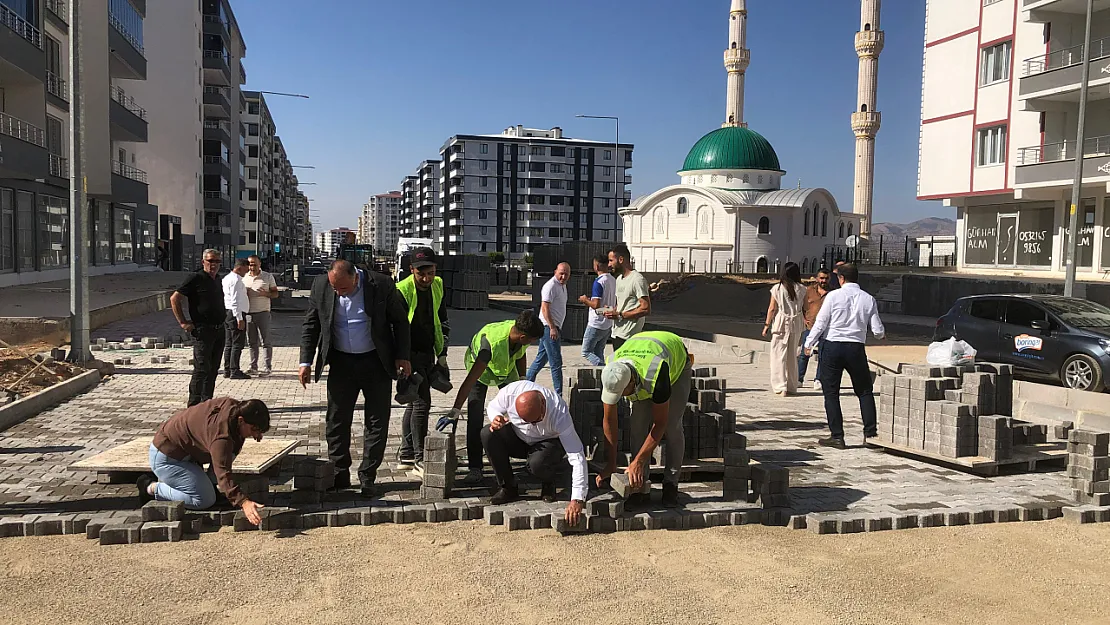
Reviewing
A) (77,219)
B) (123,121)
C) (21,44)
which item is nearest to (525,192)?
(123,121)

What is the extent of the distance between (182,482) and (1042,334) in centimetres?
1169

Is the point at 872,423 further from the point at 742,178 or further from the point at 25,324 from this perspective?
the point at 742,178

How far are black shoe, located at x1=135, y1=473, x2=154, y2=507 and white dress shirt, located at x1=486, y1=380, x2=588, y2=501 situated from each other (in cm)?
234

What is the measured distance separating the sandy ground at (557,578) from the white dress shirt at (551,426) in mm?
412

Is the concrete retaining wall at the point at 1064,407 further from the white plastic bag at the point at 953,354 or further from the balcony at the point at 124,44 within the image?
the balcony at the point at 124,44

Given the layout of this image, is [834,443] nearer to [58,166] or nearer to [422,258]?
[422,258]

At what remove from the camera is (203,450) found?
5.48m

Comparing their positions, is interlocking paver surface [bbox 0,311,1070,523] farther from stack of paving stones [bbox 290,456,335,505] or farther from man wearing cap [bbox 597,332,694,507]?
man wearing cap [bbox 597,332,694,507]

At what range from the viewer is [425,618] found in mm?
4223

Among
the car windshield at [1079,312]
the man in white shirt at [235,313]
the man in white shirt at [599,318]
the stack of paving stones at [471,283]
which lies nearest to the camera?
the man in white shirt at [599,318]

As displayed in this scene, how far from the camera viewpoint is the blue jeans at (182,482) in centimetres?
550

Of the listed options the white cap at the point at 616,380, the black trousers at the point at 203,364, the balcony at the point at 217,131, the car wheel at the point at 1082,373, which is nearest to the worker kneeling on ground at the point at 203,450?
the white cap at the point at 616,380

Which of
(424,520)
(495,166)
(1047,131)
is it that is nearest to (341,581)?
(424,520)

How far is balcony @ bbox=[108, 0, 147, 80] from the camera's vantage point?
103 feet
